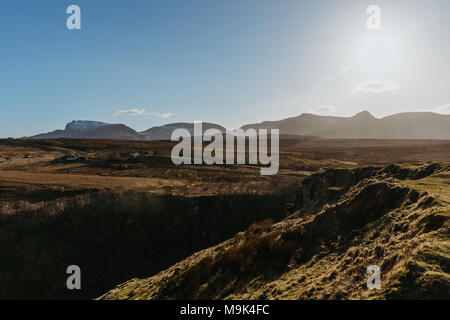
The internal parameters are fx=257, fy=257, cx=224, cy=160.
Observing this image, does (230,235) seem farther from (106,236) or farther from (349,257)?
(349,257)

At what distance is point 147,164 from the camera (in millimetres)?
71812

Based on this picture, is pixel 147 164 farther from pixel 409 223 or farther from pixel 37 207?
pixel 409 223

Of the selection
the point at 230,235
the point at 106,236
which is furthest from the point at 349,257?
the point at 106,236

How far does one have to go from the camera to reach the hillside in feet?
20.5

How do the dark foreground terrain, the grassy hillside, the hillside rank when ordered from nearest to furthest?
1. the hillside
2. the dark foreground terrain
3. the grassy hillside

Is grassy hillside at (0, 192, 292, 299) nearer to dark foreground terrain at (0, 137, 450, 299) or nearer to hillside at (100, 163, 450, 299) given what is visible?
dark foreground terrain at (0, 137, 450, 299)

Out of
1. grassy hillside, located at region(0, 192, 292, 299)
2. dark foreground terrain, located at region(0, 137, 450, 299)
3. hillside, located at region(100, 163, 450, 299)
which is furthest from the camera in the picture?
grassy hillside, located at region(0, 192, 292, 299)

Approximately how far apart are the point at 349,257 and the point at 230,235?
25.5 metres

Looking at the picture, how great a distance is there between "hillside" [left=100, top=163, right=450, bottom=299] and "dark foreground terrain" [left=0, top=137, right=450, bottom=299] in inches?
1.8

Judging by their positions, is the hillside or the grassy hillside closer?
the hillside

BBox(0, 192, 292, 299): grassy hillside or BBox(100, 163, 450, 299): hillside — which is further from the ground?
BBox(100, 163, 450, 299): hillside

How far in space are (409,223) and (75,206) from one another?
35.2 meters

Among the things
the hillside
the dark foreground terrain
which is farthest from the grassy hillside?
the hillside
